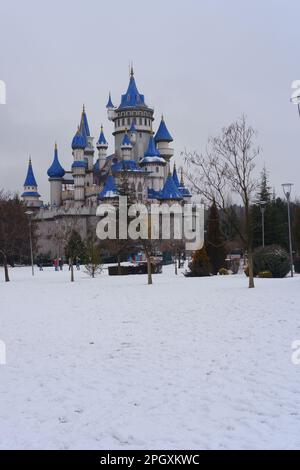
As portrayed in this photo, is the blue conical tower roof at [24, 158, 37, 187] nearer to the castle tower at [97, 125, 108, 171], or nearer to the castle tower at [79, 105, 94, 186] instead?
the castle tower at [79, 105, 94, 186]

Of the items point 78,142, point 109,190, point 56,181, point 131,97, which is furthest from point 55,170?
point 109,190

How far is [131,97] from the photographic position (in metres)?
88.6

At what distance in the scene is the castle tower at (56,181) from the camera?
9069cm

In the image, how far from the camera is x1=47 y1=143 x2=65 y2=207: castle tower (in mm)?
90688

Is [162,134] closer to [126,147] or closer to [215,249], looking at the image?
[126,147]

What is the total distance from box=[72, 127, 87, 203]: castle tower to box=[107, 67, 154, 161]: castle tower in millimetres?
6935

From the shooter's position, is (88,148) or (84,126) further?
(84,126)

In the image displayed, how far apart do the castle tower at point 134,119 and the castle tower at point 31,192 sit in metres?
16.2

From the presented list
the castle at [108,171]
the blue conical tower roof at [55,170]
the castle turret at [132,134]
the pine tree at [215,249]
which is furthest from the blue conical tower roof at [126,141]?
the pine tree at [215,249]

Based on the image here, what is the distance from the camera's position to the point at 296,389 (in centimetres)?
668

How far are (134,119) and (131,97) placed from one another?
3.81m

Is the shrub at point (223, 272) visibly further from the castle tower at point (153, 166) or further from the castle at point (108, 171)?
the castle tower at point (153, 166)

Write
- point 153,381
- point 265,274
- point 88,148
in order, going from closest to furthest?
point 153,381
point 265,274
point 88,148
